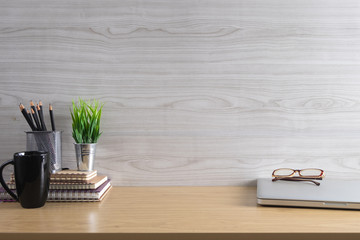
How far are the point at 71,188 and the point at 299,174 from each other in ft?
2.00

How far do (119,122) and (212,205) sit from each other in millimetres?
380

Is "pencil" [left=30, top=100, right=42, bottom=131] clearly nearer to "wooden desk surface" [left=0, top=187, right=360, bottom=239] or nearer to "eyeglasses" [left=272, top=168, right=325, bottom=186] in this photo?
"wooden desk surface" [left=0, top=187, right=360, bottom=239]

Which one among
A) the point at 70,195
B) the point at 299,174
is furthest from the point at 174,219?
the point at 299,174

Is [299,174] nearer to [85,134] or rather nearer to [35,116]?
[85,134]

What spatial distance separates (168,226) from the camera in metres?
0.64

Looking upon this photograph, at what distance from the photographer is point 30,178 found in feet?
2.41

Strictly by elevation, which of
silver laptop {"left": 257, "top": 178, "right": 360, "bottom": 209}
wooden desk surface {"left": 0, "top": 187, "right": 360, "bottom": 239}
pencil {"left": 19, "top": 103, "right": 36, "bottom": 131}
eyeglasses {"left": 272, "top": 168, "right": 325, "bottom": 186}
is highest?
pencil {"left": 19, "top": 103, "right": 36, "bottom": 131}

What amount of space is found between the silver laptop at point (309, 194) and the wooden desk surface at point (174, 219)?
0.7 inches

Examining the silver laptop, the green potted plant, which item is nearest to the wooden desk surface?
the silver laptop

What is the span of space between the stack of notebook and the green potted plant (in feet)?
0.24

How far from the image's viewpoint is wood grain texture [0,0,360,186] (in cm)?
96

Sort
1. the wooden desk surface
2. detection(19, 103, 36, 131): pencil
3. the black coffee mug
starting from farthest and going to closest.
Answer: detection(19, 103, 36, 131): pencil < the black coffee mug < the wooden desk surface

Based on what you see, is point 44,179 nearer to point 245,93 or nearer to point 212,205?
point 212,205

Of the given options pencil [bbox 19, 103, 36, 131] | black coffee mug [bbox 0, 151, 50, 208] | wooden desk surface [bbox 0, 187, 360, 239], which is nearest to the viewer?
wooden desk surface [bbox 0, 187, 360, 239]
